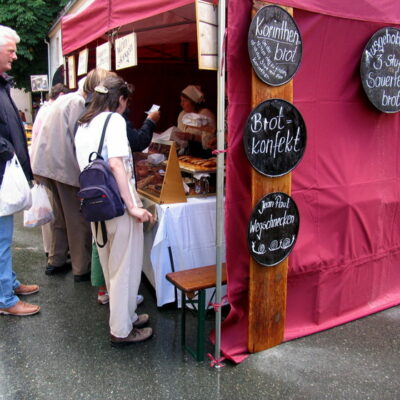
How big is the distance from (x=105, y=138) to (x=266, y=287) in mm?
1347

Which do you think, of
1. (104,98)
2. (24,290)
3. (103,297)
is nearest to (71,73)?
(24,290)

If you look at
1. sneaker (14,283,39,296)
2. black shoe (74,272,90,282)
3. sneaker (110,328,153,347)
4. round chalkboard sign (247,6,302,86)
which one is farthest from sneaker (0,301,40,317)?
round chalkboard sign (247,6,302,86)

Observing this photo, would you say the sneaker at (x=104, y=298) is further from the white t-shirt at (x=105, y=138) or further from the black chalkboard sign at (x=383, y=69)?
the black chalkboard sign at (x=383, y=69)

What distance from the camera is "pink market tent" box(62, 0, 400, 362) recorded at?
241 cm

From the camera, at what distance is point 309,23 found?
8.15 ft

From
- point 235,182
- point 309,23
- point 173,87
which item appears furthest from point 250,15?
point 173,87

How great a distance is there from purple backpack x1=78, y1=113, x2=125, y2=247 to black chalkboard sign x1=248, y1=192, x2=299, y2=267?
2.67 ft

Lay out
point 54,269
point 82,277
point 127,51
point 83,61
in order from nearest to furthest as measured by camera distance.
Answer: point 127,51 < point 82,277 < point 54,269 < point 83,61

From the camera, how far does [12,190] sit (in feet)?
9.44

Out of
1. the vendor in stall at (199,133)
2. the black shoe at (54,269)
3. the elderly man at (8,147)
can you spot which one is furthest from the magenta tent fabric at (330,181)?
the black shoe at (54,269)

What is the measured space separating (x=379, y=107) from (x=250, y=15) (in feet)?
Answer: 4.00

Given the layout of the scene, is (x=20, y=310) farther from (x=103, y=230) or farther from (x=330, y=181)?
(x=330, y=181)

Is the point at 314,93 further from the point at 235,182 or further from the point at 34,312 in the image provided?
the point at 34,312

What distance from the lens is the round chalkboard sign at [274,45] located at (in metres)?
2.20
